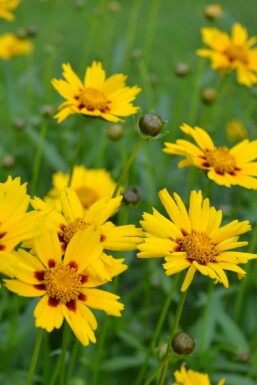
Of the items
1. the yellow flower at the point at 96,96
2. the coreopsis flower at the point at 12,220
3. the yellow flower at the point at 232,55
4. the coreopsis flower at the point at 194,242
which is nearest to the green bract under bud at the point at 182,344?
the coreopsis flower at the point at 194,242

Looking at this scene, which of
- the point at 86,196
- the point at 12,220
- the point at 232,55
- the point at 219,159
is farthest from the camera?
the point at 232,55

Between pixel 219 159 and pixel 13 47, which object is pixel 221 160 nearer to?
pixel 219 159

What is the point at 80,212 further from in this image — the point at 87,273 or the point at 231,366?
the point at 231,366

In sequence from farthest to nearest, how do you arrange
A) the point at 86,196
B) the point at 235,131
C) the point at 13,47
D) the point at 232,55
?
the point at 13,47
the point at 235,131
the point at 232,55
the point at 86,196

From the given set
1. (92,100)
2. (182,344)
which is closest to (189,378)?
(182,344)

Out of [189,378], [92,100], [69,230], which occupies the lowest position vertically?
[189,378]

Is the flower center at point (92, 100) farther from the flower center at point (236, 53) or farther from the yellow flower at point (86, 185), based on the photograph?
the flower center at point (236, 53)

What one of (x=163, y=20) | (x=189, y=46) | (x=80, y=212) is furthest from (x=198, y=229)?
(x=163, y=20)
